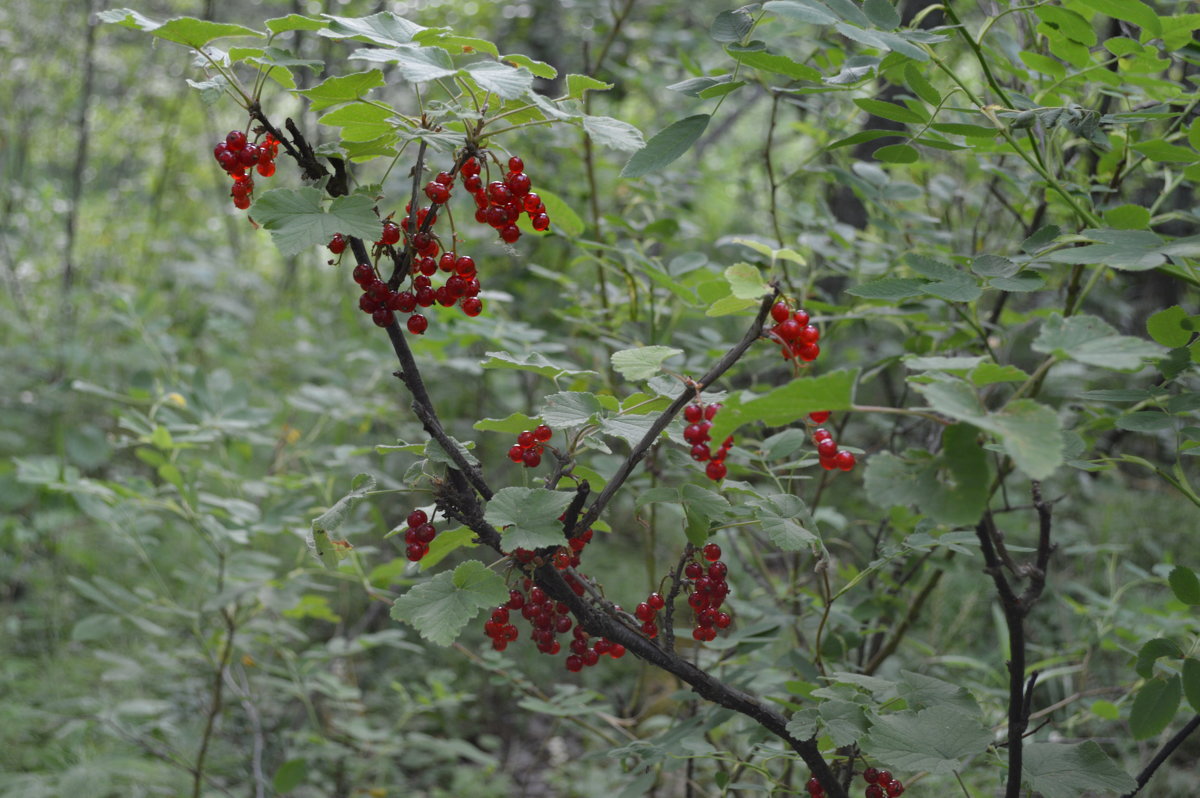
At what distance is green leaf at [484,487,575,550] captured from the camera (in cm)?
72

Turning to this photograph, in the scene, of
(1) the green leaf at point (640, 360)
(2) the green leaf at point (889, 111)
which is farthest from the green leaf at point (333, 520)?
(2) the green leaf at point (889, 111)

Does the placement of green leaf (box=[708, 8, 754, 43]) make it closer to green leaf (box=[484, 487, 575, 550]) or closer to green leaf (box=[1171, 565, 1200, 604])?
green leaf (box=[484, 487, 575, 550])

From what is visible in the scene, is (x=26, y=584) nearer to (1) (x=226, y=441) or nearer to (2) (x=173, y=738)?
(2) (x=173, y=738)

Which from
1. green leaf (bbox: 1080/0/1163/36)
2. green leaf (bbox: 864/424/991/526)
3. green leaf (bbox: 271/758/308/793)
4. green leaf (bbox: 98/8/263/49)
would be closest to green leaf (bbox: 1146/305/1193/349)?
green leaf (bbox: 1080/0/1163/36)

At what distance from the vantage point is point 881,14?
842mm

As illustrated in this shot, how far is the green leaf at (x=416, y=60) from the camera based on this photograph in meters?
0.65

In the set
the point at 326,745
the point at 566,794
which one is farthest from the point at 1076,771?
the point at 566,794

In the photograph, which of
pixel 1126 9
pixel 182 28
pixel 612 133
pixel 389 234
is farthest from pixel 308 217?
pixel 1126 9

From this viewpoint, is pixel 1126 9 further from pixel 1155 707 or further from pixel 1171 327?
pixel 1155 707

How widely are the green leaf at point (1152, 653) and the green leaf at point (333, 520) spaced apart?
0.86 meters

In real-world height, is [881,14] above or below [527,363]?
above

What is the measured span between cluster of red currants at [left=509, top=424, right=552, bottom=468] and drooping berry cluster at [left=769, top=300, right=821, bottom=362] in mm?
245

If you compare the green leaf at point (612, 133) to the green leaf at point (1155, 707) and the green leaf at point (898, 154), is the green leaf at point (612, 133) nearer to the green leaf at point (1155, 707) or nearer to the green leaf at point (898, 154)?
the green leaf at point (898, 154)

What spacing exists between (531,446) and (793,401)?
13.3 inches
